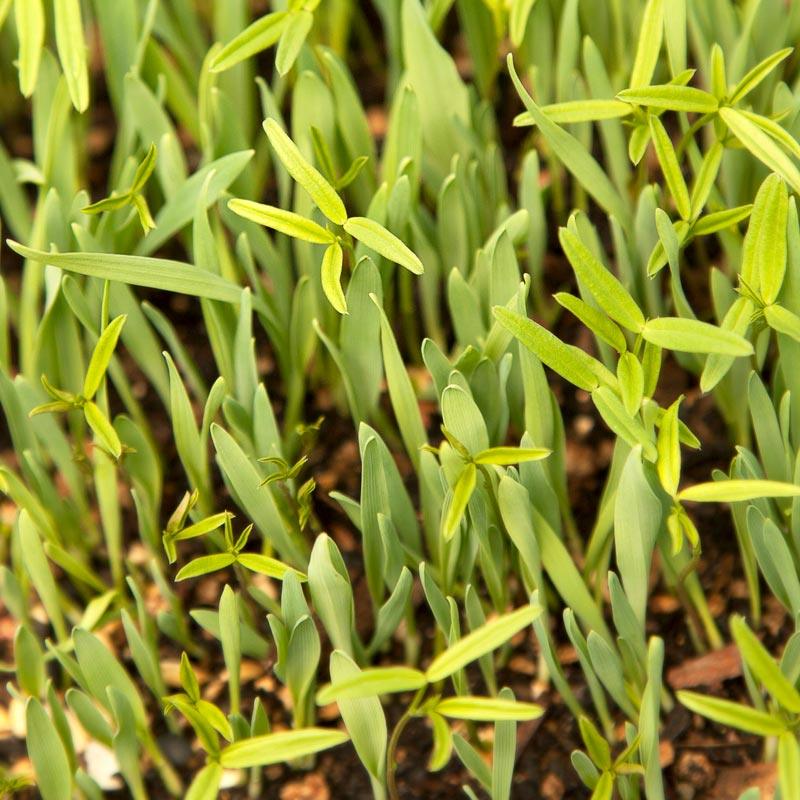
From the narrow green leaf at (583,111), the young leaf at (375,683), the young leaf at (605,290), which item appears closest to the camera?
the young leaf at (375,683)

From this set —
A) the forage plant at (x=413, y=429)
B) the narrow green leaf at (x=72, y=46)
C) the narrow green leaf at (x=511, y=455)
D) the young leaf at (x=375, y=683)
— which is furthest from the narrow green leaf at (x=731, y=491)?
the narrow green leaf at (x=72, y=46)

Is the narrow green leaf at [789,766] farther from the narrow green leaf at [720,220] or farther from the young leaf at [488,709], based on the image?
the narrow green leaf at [720,220]

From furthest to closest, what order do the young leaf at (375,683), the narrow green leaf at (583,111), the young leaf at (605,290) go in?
the narrow green leaf at (583,111) < the young leaf at (605,290) < the young leaf at (375,683)

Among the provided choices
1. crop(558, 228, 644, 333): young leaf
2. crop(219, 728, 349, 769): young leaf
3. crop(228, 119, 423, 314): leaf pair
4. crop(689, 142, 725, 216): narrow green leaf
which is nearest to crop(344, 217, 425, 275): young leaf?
crop(228, 119, 423, 314): leaf pair

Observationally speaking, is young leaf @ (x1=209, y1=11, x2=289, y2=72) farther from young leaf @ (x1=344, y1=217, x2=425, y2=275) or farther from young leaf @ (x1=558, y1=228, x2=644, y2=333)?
young leaf @ (x1=558, y1=228, x2=644, y2=333)

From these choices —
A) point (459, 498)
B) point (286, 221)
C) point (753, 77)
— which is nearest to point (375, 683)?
point (459, 498)

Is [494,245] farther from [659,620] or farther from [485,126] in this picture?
[659,620]

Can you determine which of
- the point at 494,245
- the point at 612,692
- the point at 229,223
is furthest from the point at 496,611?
the point at 229,223

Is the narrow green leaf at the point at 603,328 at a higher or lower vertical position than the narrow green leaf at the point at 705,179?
lower
